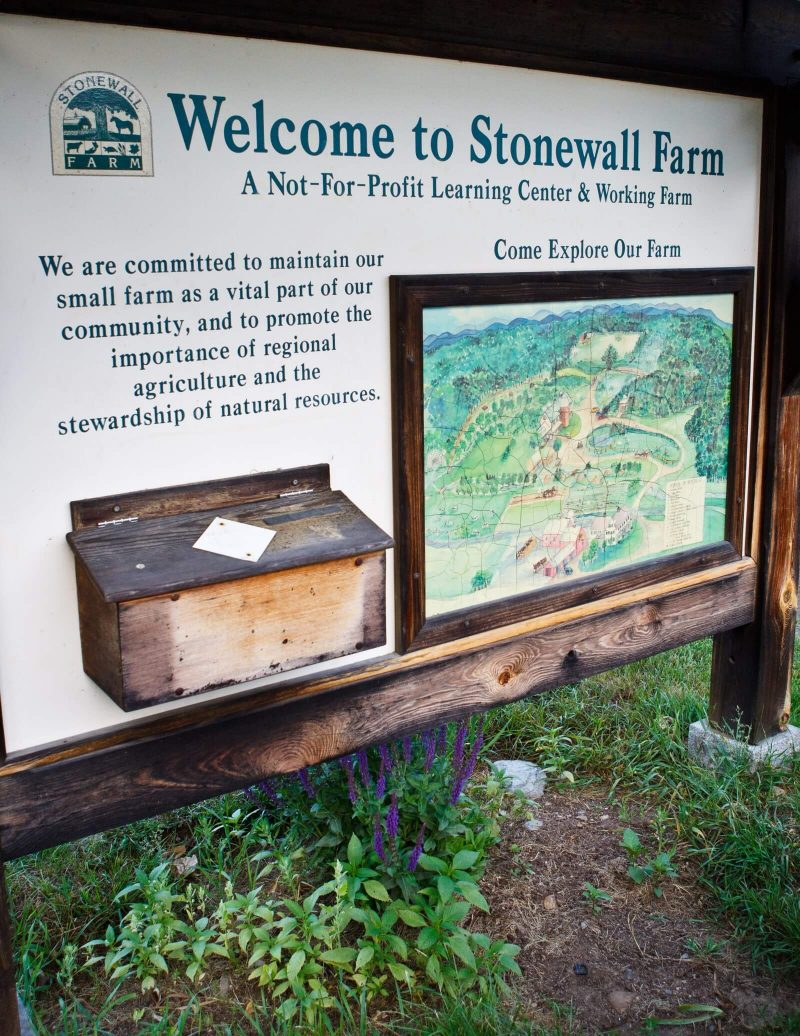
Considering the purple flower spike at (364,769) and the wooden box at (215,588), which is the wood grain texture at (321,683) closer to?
the wooden box at (215,588)

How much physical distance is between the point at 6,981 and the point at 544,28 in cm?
270

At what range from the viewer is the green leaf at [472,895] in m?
2.94

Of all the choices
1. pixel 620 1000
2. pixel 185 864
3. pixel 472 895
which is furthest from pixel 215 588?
pixel 620 1000

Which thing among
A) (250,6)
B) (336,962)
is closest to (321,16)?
(250,6)

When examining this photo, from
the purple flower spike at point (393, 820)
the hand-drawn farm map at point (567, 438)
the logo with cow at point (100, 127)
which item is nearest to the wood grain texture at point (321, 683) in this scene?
the hand-drawn farm map at point (567, 438)

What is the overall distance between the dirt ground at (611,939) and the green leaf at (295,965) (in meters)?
0.62

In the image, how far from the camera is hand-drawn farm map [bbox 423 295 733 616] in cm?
291

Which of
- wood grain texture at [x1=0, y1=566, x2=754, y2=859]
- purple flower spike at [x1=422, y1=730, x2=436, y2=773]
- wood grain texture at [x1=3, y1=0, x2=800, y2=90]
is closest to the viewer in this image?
wood grain texture at [x1=3, y1=0, x2=800, y2=90]

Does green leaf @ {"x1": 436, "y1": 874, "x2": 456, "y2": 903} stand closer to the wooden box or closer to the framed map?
the framed map

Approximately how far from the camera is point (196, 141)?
232 centimetres

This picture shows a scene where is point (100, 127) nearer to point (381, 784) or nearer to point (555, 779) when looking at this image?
point (381, 784)

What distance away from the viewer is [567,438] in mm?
3168

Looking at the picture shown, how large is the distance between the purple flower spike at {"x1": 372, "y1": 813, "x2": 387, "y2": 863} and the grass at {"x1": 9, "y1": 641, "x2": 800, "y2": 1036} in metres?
0.28

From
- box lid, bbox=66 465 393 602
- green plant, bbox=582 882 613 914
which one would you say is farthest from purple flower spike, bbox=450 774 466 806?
box lid, bbox=66 465 393 602
